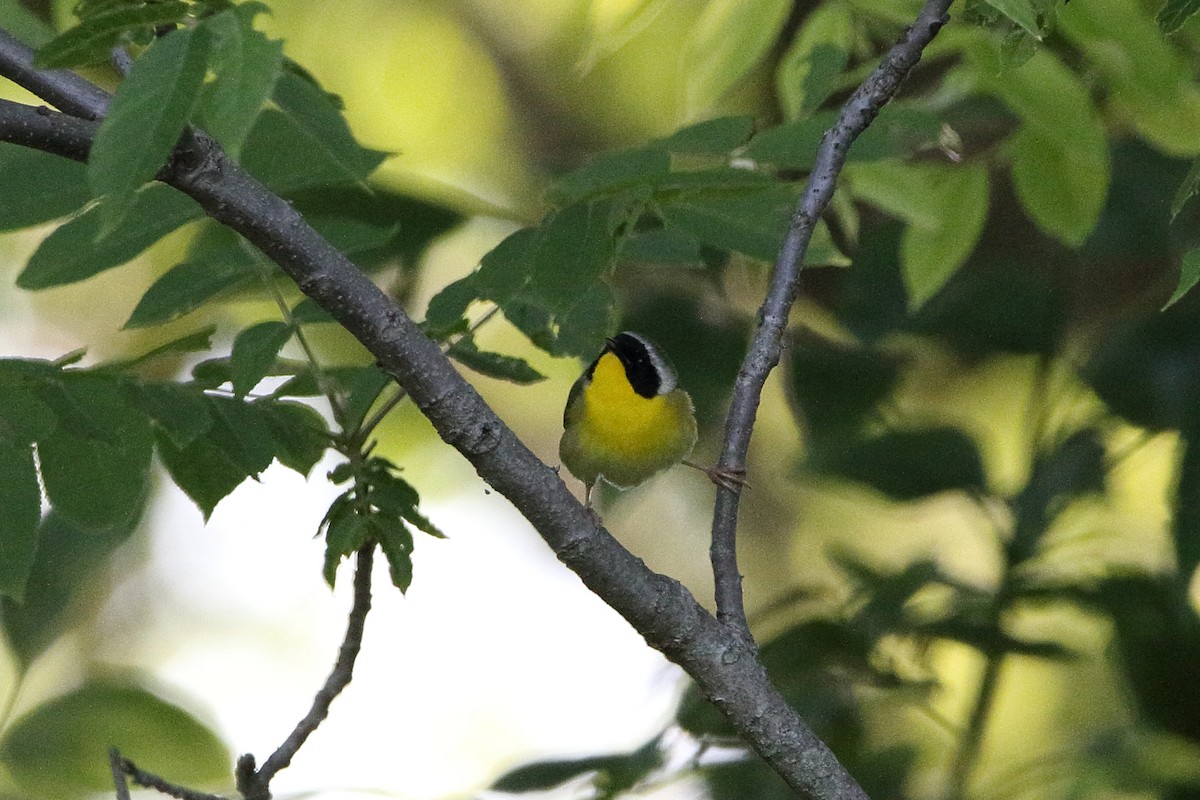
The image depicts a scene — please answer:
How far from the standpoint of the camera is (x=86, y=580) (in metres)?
2.43

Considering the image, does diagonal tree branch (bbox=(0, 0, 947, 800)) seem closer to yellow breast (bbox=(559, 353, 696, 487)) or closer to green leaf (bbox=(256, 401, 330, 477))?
green leaf (bbox=(256, 401, 330, 477))

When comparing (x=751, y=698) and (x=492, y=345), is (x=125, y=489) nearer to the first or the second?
(x=751, y=698)

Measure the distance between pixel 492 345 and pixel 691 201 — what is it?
2555 mm

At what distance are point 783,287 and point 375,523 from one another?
640 mm

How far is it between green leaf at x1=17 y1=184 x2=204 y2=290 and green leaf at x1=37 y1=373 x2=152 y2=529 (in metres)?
0.30

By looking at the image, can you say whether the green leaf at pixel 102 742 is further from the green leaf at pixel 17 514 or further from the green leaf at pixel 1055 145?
the green leaf at pixel 1055 145

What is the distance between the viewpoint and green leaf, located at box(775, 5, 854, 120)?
2.06 meters

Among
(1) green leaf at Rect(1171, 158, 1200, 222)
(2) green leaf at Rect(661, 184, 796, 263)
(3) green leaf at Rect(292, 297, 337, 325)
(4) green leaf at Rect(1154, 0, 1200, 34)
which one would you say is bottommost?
(1) green leaf at Rect(1171, 158, 1200, 222)

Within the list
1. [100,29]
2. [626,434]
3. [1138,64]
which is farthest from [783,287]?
[626,434]

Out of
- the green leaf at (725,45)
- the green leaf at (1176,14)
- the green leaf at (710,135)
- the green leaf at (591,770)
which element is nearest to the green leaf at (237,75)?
the green leaf at (710,135)

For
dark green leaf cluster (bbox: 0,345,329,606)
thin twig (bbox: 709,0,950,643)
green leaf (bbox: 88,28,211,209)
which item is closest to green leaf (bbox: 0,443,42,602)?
dark green leaf cluster (bbox: 0,345,329,606)

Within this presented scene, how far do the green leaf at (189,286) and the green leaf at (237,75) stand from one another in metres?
0.76

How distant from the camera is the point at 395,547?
5.43ft

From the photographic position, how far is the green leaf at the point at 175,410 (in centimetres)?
165
